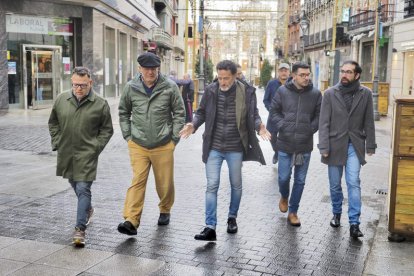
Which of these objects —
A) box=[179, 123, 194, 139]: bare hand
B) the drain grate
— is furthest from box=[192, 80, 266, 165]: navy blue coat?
the drain grate

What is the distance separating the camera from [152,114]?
553 cm

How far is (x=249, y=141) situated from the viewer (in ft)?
18.9

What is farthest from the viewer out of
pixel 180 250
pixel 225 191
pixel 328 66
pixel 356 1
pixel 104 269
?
pixel 328 66

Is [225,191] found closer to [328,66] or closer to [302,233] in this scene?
[302,233]

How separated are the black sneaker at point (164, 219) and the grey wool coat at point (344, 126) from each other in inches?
71.3

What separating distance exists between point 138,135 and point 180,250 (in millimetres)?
1241

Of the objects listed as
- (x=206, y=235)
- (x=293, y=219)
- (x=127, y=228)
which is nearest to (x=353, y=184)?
(x=293, y=219)

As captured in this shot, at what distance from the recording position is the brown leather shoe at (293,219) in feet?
19.8

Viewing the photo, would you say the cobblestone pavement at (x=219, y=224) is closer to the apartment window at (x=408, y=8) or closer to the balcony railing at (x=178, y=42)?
the apartment window at (x=408, y=8)

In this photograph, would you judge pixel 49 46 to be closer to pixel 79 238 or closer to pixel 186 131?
pixel 186 131

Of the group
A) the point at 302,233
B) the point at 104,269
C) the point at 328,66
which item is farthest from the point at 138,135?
the point at 328,66

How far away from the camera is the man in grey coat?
5.74 meters

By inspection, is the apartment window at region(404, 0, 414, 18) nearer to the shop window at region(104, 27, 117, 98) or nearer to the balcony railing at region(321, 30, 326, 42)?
the shop window at region(104, 27, 117, 98)

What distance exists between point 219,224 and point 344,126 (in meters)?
1.71
